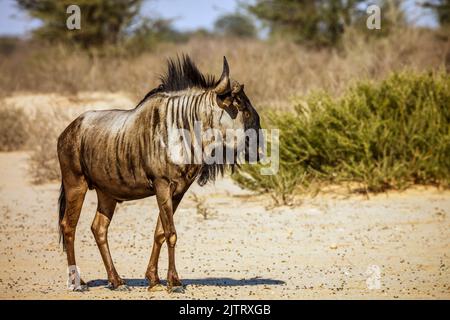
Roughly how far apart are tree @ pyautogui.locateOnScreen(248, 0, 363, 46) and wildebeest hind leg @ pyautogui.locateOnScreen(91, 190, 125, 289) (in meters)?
19.0

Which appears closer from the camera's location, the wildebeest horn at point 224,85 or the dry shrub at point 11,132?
the wildebeest horn at point 224,85

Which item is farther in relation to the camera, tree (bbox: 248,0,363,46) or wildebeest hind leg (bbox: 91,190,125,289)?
tree (bbox: 248,0,363,46)

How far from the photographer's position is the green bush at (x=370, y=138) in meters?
12.3

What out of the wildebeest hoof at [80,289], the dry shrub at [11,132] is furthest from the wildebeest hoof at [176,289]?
the dry shrub at [11,132]

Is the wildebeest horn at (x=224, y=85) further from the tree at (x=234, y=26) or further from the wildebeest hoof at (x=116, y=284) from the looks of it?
the tree at (x=234, y=26)

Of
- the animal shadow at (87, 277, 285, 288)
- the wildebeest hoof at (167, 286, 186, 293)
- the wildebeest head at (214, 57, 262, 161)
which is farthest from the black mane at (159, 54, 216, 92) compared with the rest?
the animal shadow at (87, 277, 285, 288)

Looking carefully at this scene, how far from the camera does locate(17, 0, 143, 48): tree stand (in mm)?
25516

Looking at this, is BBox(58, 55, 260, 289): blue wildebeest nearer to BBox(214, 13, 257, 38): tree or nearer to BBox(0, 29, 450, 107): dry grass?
BBox(0, 29, 450, 107): dry grass

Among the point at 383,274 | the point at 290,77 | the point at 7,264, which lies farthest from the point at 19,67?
the point at 383,274

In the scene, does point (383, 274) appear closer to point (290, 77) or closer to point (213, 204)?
point (213, 204)

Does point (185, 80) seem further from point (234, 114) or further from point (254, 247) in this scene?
point (254, 247)

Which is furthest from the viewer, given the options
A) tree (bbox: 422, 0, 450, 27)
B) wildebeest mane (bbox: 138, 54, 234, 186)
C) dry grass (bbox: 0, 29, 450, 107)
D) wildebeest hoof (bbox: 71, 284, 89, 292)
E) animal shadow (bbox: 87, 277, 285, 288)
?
tree (bbox: 422, 0, 450, 27)

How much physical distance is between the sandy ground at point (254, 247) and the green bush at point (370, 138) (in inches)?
12.7
